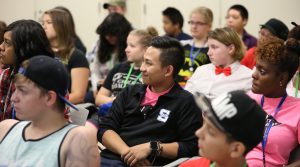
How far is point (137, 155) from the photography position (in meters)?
2.59

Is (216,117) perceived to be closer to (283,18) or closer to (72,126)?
(72,126)

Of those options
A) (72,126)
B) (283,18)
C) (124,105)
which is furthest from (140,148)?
(283,18)

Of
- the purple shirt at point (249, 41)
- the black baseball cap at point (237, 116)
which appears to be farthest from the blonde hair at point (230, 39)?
the black baseball cap at point (237, 116)

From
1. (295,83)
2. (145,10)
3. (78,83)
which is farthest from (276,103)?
(145,10)

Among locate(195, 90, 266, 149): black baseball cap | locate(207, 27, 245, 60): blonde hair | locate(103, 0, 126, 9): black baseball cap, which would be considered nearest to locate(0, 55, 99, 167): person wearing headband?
locate(195, 90, 266, 149): black baseball cap

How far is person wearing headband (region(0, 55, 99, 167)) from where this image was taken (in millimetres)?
1845

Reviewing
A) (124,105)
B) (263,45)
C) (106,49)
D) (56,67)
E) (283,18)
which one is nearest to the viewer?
(56,67)

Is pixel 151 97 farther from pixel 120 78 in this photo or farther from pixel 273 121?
pixel 120 78

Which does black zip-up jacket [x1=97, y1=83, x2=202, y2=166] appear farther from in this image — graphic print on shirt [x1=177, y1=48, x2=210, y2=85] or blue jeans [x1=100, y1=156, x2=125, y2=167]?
graphic print on shirt [x1=177, y1=48, x2=210, y2=85]

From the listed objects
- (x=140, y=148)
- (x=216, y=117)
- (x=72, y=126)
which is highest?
(x=216, y=117)

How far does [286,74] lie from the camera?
247 centimetres

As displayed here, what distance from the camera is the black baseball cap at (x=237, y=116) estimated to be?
5.50 ft

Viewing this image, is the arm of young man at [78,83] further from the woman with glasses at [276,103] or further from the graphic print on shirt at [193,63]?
the woman with glasses at [276,103]

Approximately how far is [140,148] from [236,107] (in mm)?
1029
